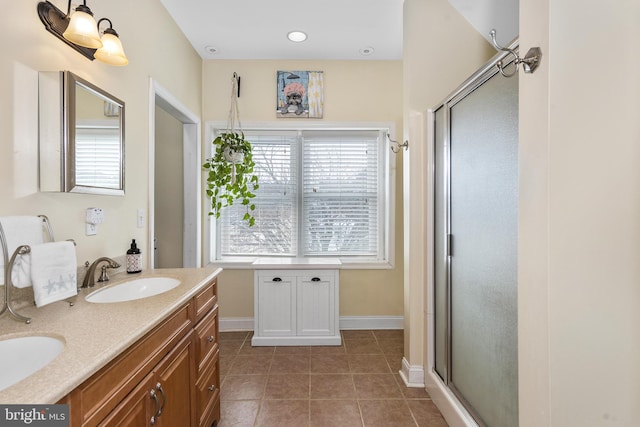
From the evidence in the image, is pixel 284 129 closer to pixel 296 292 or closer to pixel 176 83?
pixel 176 83

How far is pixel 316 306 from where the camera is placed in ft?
8.76

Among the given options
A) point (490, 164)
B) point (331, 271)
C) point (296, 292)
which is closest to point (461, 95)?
point (490, 164)

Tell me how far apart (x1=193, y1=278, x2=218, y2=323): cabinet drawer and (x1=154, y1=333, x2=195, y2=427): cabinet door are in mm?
122

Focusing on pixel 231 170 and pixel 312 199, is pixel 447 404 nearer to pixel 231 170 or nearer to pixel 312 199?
pixel 312 199

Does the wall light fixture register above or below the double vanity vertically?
above

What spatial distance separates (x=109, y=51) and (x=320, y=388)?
231cm

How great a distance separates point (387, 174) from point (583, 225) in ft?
7.47

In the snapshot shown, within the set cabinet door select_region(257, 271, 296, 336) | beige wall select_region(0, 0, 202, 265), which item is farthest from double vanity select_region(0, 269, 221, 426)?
cabinet door select_region(257, 271, 296, 336)

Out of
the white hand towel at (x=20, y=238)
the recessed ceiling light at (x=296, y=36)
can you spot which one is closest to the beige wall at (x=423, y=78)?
the recessed ceiling light at (x=296, y=36)

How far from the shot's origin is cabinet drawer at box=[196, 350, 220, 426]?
141cm

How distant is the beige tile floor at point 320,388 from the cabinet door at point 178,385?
0.56 meters

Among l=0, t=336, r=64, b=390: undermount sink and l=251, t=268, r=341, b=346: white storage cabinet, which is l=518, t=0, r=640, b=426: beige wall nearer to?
l=0, t=336, r=64, b=390: undermount sink

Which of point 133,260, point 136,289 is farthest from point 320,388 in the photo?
point 133,260

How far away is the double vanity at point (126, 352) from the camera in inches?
26.9
